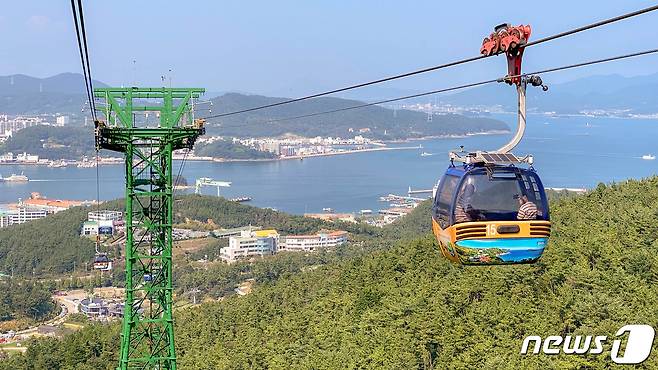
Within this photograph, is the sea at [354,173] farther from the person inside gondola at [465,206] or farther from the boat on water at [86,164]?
the person inside gondola at [465,206]

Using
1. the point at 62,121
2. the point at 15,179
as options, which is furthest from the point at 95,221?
the point at 62,121

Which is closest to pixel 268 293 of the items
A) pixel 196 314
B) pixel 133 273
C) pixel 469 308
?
pixel 196 314

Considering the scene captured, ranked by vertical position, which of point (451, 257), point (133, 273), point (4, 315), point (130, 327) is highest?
point (451, 257)

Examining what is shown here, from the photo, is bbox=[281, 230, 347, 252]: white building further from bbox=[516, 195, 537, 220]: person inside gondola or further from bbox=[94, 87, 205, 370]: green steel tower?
bbox=[516, 195, 537, 220]: person inside gondola

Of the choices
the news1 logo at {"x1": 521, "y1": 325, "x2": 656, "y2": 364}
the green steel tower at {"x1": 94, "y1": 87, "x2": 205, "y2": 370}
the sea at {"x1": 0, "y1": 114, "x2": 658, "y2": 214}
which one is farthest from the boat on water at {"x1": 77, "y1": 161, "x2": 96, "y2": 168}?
the green steel tower at {"x1": 94, "y1": 87, "x2": 205, "y2": 370}

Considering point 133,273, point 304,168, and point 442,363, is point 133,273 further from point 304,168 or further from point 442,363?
point 304,168

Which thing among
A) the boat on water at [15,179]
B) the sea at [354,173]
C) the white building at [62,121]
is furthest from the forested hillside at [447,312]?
the white building at [62,121]

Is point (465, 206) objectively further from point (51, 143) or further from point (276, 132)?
point (276, 132)
